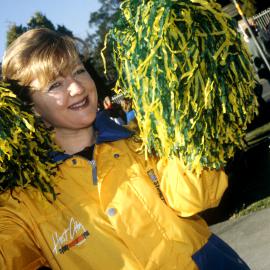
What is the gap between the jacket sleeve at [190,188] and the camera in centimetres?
164

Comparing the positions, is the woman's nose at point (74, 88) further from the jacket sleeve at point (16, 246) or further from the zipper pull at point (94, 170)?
the jacket sleeve at point (16, 246)

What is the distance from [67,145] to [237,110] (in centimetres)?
88

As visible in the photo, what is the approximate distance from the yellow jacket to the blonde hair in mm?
485

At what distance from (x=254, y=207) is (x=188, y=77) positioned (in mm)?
4189

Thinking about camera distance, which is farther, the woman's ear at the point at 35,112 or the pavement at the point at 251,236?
the pavement at the point at 251,236

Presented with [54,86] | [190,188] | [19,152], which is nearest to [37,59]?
[54,86]

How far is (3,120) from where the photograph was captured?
1792 mm

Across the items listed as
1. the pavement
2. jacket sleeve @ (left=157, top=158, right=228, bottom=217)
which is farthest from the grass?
jacket sleeve @ (left=157, top=158, right=228, bottom=217)

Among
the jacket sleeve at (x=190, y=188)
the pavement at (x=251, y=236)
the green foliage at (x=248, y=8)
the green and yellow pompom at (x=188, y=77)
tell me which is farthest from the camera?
the green foliage at (x=248, y=8)

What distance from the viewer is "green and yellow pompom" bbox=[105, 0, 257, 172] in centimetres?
153

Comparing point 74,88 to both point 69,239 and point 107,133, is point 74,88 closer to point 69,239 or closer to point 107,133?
point 107,133

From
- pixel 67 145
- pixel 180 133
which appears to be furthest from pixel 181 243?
pixel 67 145

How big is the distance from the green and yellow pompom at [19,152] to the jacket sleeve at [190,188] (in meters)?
0.52

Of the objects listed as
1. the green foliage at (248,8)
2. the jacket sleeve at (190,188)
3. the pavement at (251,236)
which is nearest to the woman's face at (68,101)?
the jacket sleeve at (190,188)
